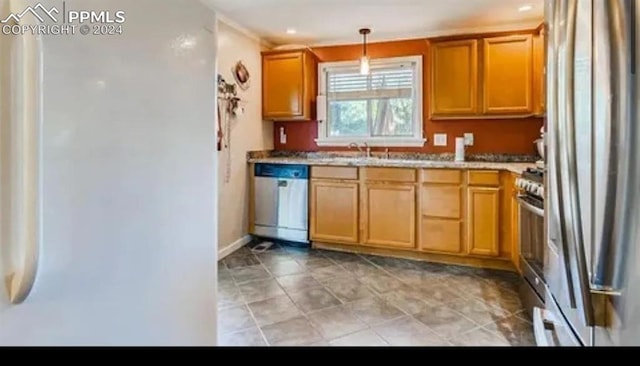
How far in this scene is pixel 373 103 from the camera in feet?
15.0

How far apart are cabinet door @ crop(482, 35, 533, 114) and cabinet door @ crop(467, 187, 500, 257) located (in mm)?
868

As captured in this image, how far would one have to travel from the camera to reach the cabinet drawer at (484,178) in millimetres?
3428

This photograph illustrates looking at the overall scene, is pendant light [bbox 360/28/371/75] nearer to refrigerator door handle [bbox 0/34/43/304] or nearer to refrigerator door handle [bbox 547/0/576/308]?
refrigerator door handle [bbox 547/0/576/308]

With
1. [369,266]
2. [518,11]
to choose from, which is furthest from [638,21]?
[518,11]

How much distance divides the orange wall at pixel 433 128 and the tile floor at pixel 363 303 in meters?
1.32

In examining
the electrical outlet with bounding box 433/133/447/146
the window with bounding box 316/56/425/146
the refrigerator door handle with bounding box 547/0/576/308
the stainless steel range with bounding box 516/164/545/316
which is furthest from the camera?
the window with bounding box 316/56/425/146

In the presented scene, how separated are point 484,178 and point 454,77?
3.43 ft

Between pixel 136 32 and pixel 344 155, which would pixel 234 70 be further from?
pixel 136 32

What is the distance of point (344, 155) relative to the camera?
4.66 m

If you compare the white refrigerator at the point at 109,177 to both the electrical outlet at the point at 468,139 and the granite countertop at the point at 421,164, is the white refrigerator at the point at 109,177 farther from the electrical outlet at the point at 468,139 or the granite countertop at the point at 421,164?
the electrical outlet at the point at 468,139

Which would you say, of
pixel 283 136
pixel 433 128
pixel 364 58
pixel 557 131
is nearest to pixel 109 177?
pixel 557 131

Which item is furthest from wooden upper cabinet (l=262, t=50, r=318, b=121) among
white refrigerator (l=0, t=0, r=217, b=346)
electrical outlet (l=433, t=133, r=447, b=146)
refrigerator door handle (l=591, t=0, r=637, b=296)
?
refrigerator door handle (l=591, t=0, r=637, b=296)

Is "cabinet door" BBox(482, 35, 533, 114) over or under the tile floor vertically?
over

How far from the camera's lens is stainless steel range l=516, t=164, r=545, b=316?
2.18m
